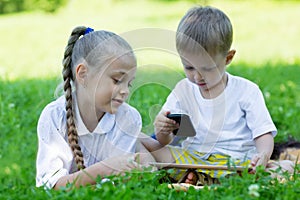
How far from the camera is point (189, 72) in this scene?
370cm

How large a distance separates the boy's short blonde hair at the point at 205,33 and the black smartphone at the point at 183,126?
40 centimetres

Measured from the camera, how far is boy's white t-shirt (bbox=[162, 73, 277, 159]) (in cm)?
391

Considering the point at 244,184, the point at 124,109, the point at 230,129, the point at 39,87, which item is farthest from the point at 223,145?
the point at 39,87

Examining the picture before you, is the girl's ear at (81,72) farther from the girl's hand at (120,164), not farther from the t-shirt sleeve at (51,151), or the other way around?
the girl's hand at (120,164)

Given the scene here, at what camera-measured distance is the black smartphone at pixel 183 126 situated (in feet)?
12.0

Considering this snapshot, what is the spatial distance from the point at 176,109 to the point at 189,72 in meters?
0.31

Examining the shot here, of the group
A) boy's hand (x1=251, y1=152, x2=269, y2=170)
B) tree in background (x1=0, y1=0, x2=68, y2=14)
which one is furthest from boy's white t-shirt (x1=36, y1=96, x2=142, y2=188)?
tree in background (x1=0, y1=0, x2=68, y2=14)

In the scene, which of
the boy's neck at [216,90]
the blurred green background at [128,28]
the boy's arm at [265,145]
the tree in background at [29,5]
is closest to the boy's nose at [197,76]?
the boy's neck at [216,90]

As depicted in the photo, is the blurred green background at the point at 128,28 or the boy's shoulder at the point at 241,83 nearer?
the boy's shoulder at the point at 241,83

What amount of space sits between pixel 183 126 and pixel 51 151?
2.77 feet

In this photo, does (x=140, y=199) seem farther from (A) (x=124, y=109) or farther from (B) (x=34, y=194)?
(A) (x=124, y=109)

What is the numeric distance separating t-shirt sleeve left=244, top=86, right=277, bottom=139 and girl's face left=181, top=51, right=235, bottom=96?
0.25 metres

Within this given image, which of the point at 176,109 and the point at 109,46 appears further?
the point at 176,109

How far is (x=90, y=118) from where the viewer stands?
361 cm
